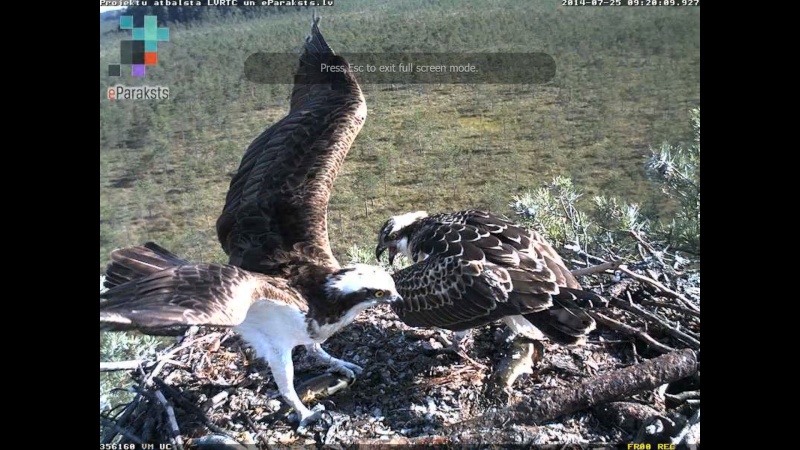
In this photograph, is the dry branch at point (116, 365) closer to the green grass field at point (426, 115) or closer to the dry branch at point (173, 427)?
the dry branch at point (173, 427)

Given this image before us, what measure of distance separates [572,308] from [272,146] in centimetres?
215

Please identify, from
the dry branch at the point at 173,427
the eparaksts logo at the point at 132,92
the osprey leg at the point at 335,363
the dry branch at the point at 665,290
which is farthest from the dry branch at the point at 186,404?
the dry branch at the point at 665,290

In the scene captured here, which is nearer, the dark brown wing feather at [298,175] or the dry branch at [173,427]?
the dry branch at [173,427]

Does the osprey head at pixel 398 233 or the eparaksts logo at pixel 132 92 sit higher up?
the eparaksts logo at pixel 132 92

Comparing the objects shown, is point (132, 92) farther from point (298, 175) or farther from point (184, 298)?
point (184, 298)

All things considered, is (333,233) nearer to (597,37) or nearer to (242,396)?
(242,396)

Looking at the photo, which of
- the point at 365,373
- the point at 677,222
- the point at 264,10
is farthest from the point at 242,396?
the point at 677,222

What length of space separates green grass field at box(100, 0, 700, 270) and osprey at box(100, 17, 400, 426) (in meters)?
0.22

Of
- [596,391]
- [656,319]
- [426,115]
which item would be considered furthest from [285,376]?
[656,319]

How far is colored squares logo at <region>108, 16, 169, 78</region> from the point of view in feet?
11.6

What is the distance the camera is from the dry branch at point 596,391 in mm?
3283

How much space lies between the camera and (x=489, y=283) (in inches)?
133

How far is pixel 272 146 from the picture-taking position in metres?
3.93

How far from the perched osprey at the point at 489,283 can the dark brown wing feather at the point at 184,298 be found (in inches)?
35.3
